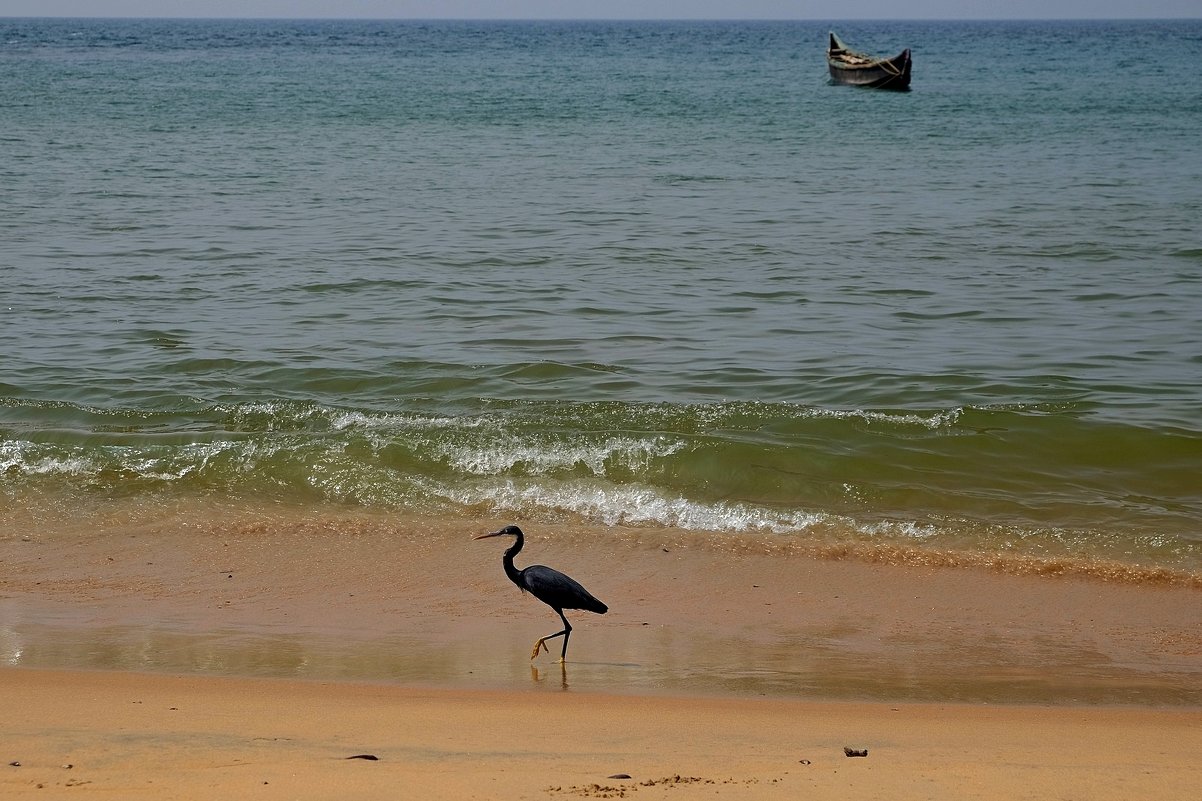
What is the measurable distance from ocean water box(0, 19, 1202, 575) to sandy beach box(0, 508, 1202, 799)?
0.81 m

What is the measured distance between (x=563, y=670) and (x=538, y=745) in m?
1.19

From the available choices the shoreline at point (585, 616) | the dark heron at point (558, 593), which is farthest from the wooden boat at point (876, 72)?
the dark heron at point (558, 593)

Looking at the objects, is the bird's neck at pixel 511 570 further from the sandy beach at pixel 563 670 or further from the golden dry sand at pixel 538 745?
the golden dry sand at pixel 538 745

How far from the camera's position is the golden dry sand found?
4.00 m

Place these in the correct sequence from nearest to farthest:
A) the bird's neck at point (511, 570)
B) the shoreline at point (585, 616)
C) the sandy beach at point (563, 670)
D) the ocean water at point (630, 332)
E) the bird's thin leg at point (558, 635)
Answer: the sandy beach at point (563, 670) → the shoreline at point (585, 616) → the bird's thin leg at point (558, 635) → the bird's neck at point (511, 570) → the ocean water at point (630, 332)

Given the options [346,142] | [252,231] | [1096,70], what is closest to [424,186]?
[252,231]

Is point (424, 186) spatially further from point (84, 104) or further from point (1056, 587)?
point (84, 104)

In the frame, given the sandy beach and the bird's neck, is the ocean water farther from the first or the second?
the bird's neck

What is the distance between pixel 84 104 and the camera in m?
37.7

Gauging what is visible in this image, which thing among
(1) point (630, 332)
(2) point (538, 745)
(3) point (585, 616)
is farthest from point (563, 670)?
(1) point (630, 332)

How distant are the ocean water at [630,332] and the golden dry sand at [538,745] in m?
2.98

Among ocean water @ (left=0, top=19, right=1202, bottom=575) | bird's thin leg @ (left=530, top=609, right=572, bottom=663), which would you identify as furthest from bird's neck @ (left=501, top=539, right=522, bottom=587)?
ocean water @ (left=0, top=19, right=1202, bottom=575)

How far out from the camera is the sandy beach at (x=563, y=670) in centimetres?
418

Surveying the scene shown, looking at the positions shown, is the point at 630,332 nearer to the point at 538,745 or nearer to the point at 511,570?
the point at 511,570
